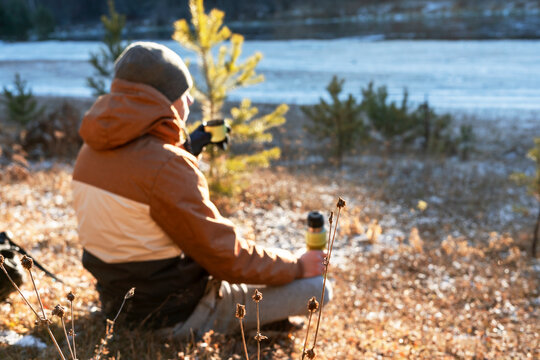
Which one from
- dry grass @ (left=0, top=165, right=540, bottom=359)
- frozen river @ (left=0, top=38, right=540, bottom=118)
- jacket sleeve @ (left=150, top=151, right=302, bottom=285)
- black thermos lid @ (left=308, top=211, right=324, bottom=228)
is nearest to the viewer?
jacket sleeve @ (left=150, top=151, right=302, bottom=285)

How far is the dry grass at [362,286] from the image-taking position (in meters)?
3.12

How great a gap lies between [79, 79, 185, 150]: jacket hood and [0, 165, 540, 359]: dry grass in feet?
3.61

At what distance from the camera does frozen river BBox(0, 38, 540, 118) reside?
2091cm

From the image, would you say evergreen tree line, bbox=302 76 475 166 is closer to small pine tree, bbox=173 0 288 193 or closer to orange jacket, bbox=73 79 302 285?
small pine tree, bbox=173 0 288 193

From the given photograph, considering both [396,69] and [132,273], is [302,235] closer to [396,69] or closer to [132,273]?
[132,273]

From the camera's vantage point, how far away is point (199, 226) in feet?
8.30

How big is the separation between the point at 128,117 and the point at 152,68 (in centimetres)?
29

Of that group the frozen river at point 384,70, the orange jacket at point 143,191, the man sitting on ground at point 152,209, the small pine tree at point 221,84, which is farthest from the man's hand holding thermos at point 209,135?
the frozen river at point 384,70

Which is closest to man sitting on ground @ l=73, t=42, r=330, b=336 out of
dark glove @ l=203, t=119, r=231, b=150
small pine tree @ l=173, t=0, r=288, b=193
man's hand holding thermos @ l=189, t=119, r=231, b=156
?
man's hand holding thermos @ l=189, t=119, r=231, b=156

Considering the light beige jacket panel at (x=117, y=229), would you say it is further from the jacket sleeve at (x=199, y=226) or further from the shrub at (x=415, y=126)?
the shrub at (x=415, y=126)

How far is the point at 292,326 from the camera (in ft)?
11.3

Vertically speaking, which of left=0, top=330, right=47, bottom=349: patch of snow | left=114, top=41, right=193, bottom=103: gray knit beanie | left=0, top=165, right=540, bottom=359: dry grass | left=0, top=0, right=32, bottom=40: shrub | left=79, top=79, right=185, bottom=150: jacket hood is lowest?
left=0, top=165, right=540, bottom=359: dry grass

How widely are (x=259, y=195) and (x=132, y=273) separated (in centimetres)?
613

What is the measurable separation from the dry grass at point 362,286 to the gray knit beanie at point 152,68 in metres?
1.37
